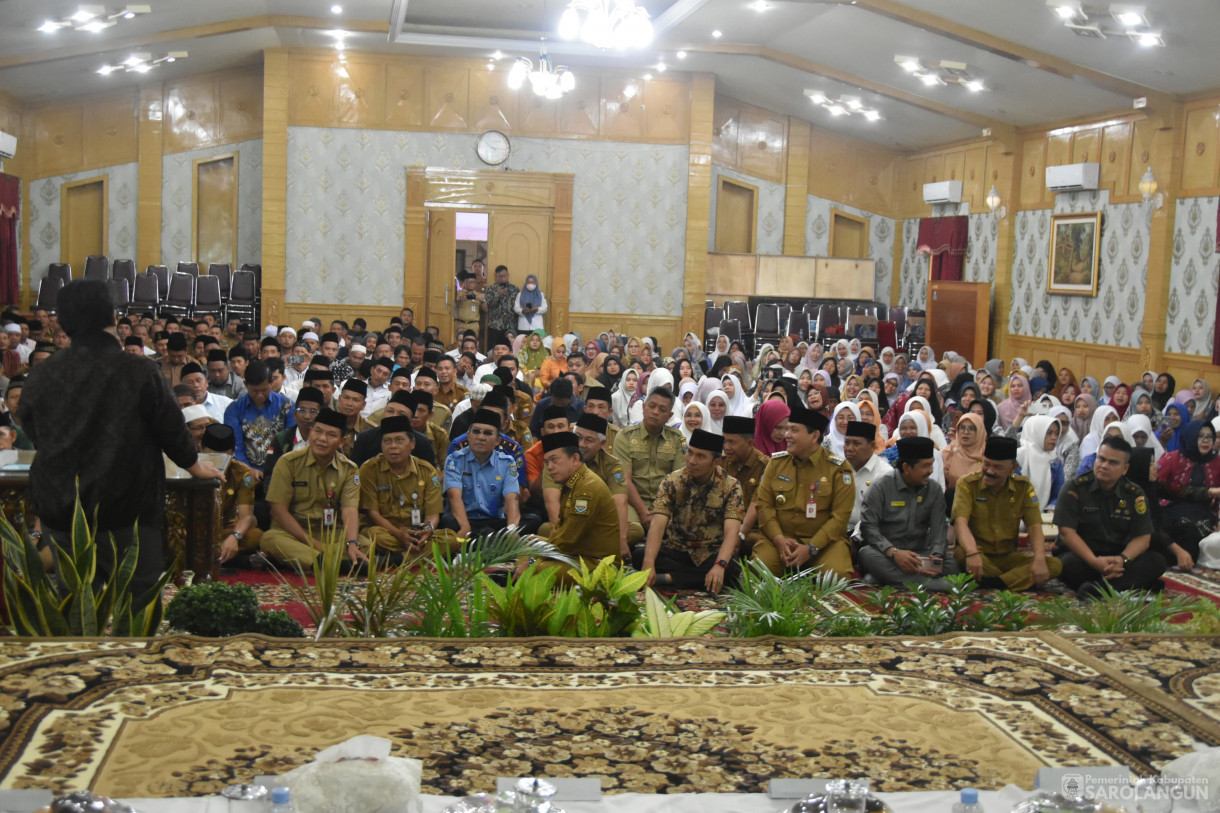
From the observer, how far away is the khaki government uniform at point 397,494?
20.3 ft

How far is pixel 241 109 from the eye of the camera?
1612 cm

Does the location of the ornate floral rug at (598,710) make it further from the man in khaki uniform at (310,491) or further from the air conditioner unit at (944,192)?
the air conditioner unit at (944,192)

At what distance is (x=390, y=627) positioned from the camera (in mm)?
4152

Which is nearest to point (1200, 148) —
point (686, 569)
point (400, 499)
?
point (686, 569)

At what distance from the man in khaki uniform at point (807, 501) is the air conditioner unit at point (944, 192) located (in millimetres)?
12009

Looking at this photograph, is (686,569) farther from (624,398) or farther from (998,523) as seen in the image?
(624,398)

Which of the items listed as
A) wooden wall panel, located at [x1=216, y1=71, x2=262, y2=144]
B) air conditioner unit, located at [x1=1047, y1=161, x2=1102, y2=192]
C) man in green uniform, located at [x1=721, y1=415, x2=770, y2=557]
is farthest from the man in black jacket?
wooden wall panel, located at [x1=216, y1=71, x2=262, y2=144]

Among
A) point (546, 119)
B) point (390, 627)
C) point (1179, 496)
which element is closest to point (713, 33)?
point (546, 119)

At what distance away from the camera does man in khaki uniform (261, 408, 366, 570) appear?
597cm

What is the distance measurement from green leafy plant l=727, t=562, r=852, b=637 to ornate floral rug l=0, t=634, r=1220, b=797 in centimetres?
20

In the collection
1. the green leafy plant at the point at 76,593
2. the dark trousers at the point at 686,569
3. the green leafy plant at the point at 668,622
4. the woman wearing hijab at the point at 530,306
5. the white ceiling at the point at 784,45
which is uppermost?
the white ceiling at the point at 784,45

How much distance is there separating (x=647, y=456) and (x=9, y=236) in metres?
12.0

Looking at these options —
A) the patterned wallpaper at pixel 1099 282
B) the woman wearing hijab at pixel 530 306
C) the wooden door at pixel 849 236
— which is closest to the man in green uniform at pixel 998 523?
the patterned wallpaper at pixel 1099 282

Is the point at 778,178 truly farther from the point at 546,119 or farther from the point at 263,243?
the point at 263,243
